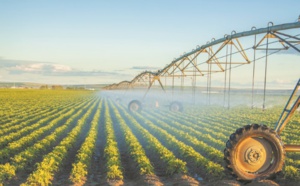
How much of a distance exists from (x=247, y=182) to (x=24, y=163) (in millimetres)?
6696

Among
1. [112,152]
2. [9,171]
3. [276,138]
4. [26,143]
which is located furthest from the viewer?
[26,143]

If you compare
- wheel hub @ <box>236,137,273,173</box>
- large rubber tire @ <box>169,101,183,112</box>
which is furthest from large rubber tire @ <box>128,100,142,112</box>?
wheel hub @ <box>236,137,273,173</box>

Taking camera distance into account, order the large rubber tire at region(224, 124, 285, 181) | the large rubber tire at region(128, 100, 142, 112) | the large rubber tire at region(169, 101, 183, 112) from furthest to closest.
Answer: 1. the large rubber tire at region(169, 101, 183, 112)
2. the large rubber tire at region(128, 100, 142, 112)
3. the large rubber tire at region(224, 124, 285, 181)

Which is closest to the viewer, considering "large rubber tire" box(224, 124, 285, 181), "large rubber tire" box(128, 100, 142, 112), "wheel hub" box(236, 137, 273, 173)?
"large rubber tire" box(224, 124, 285, 181)

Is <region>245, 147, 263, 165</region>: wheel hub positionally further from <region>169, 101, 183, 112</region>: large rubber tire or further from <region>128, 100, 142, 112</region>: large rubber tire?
<region>169, 101, 183, 112</region>: large rubber tire

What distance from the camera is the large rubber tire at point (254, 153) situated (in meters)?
7.48

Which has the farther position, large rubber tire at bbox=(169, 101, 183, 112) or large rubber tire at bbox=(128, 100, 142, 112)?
large rubber tire at bbox=(169, 101, 183, 112)

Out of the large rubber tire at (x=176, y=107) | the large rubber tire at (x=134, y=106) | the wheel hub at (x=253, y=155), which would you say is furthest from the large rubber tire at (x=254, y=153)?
the large rubber tire at (x=176, y=107)

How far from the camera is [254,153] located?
Result: 767cm

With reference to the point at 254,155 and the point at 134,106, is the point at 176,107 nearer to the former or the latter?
the point at 134,106

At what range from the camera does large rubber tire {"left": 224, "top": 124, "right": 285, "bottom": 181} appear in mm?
7480

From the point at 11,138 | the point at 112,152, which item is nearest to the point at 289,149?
the point at 112,152

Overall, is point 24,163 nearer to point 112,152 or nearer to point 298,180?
point 112,152

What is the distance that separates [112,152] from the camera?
39.4ft
